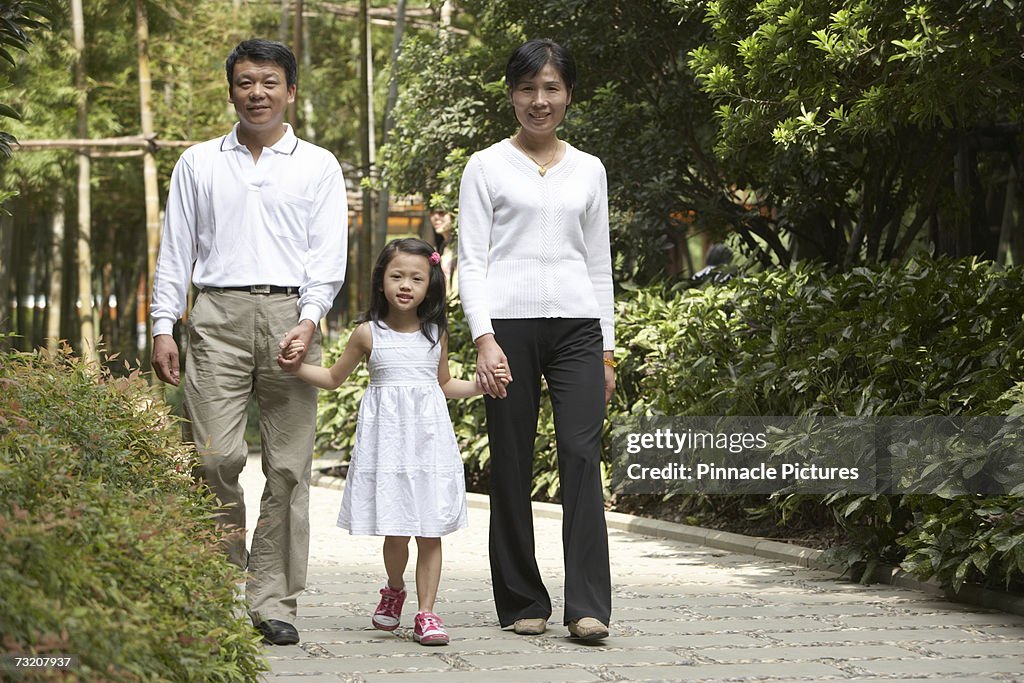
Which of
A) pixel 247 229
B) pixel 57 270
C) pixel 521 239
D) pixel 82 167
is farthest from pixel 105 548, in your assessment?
pixel 57 270

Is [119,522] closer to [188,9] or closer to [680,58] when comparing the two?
[680,58]

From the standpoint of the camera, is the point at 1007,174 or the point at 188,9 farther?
the point at 188,9

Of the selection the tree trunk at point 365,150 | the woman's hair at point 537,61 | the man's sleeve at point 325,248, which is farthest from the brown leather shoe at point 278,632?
the tree trunk at point 365,150

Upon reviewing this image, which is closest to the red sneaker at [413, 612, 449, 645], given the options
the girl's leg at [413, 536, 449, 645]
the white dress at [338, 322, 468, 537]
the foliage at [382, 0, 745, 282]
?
the girl's leg at [413, 536, 449, 645]

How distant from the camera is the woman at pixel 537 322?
A: 5.06m

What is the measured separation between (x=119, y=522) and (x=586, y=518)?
231cm

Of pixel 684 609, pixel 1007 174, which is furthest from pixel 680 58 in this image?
pixel 684 609

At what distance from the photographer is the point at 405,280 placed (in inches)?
205

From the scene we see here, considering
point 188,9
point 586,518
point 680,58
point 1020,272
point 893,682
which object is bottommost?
point 893,682

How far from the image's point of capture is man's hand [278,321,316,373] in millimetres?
4902

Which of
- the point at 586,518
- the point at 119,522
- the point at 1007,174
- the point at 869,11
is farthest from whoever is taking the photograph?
the point at 1007,174

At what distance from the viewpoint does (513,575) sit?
17.1 ft

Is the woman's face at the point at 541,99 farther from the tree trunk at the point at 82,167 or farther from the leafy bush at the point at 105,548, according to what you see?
the tree trunk at the point at 82,167

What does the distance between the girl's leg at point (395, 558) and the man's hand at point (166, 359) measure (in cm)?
95
